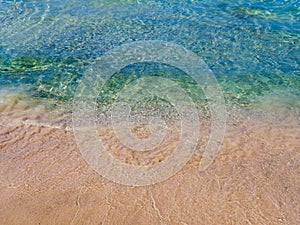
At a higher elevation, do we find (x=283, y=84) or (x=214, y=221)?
(x=214, y=221)

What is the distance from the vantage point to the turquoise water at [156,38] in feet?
25.0

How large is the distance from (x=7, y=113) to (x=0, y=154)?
4.12 feet

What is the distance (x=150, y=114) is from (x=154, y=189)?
2.13 meters

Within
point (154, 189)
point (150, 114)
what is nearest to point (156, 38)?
point (150, 114)

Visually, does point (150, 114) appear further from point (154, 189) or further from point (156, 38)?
point (156, 38)

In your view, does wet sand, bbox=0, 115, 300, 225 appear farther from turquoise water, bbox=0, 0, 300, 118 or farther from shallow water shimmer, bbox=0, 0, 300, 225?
turquoise water, bbox=0, 0, 300, 118

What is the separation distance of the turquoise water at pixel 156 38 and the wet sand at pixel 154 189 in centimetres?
172

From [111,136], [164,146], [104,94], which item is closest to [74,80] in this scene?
[104,94]

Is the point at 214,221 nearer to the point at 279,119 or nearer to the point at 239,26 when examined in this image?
the point at 279,119

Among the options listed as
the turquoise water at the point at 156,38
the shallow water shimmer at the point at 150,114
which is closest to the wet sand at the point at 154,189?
the shallow water shimmer at the point at 150,114

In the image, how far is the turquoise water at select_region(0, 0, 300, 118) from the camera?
7619mm

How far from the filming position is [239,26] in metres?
10.3

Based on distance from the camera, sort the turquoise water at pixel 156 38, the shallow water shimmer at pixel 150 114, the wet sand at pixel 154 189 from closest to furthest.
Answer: the wet sand at pixel 154 189, the shallow water shimmer at pixel 150 114, the turquoise water at pixel 156 38

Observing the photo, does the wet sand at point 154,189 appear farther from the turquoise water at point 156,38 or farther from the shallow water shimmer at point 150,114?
the turquoise water at point 156,38
